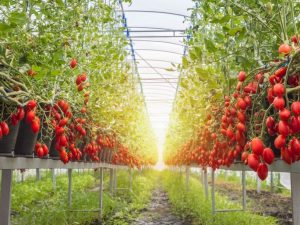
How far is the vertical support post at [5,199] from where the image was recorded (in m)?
2.95

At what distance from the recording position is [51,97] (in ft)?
7.87

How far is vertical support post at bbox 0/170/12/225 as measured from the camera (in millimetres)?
2945

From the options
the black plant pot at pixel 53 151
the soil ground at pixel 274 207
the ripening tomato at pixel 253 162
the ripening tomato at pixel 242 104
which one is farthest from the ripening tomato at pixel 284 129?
the soil ground at pixel 274 207

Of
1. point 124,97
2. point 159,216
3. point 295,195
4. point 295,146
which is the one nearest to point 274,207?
point 159,216

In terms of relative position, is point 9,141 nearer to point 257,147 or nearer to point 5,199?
point 5,199

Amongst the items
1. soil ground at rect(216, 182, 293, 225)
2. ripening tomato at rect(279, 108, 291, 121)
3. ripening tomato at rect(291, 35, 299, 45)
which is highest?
ripening tomato at rect(291, 35, 299, 45)

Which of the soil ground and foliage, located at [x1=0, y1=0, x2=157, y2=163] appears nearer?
foliage, located at [x1=0, y1=0, x2=157, y2=163]

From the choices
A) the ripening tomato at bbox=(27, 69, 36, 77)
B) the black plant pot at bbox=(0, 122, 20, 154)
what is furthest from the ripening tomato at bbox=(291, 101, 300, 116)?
the black plant pot at bbox=(0, 122, 20, 154)

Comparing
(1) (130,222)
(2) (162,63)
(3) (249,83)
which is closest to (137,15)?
(2) (162,63)

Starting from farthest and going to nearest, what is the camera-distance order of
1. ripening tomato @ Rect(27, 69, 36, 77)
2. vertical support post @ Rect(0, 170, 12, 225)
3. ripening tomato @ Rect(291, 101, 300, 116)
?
vertical support post @ Rect(0, 170, 12, 225) → ripening tomato @ Rect(27, 69, 36, 77) → ripening tomato @ Rect(291, 101, 300, 116)

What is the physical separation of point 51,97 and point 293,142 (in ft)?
5.05

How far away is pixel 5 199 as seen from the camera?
118 inches

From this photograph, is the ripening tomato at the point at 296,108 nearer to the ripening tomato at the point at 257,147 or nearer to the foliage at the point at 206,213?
the ripening tomato at the point at 257,147

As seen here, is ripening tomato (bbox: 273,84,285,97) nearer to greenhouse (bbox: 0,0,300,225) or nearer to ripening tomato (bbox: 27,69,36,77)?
greenhouse (bbox: 0,0,300,225)
